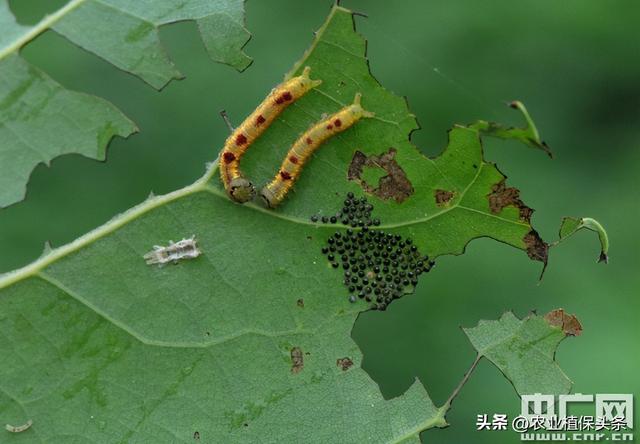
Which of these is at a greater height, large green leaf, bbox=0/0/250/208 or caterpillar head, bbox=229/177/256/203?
large green leaf, bbox=0/0/250/208

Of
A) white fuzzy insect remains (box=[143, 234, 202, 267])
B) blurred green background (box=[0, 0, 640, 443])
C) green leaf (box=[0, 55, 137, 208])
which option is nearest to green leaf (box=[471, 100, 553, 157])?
blurred green background (box=[0, 0, 640, 443])

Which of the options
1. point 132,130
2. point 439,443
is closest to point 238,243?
point 132,130

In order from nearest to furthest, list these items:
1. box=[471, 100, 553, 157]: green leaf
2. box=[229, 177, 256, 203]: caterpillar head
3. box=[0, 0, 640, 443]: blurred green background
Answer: box=[471, 100, 553, 157]: green leaf → box=[229, 177, 256, 203]: caterpillar head → box=[0, 0, 640, 443]: blurred green background

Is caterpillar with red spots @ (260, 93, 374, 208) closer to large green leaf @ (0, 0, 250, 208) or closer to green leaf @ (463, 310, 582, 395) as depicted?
large green leaf @ (0, 0, 250, 208)

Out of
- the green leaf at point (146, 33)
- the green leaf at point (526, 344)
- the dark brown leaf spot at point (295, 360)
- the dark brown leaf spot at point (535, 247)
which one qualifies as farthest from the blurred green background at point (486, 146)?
the dark brown leaf spot at point (295, 360)

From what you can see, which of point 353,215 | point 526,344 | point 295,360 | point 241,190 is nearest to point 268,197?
point 241,190

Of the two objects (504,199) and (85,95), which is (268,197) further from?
(504,199)
